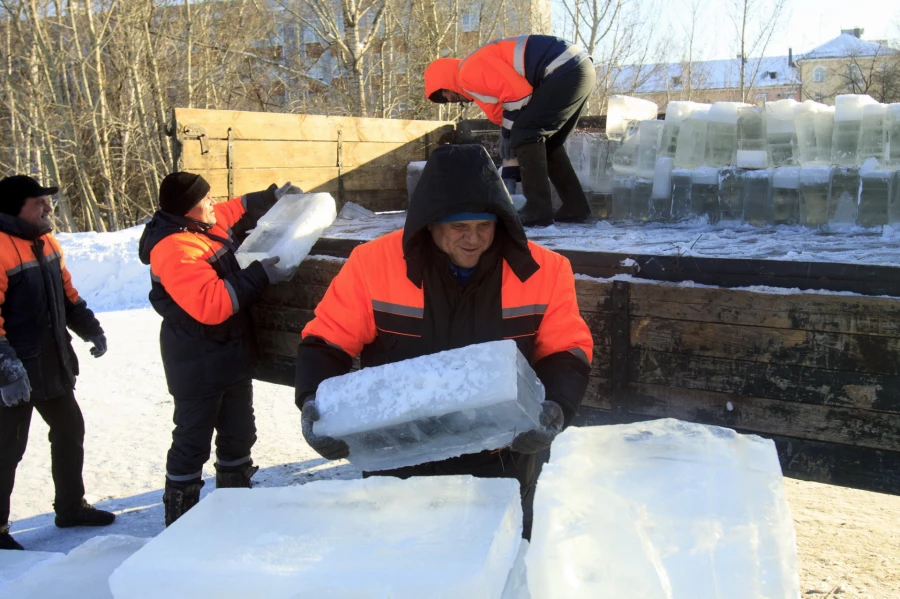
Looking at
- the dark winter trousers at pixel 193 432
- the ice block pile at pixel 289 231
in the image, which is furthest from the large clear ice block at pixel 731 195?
the dark winter trousers at pixel 193 432

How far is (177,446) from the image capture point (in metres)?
3.62

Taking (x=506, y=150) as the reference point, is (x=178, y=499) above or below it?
below

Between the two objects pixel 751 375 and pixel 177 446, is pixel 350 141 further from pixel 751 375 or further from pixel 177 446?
pixel 751 375

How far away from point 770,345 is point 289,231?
89.6 inches

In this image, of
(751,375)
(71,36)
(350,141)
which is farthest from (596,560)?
(71,36)

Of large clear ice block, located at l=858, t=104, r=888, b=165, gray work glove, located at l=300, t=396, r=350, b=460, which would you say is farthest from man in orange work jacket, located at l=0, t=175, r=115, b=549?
large clear ice block, located at l=858, t=104, r=888, b=165

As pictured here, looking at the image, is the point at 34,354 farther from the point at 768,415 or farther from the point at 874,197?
the point at 874,197

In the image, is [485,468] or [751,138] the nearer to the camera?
[485,468]

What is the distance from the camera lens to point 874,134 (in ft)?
13.1

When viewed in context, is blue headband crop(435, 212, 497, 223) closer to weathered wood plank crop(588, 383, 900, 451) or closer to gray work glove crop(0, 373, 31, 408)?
weathered wood plank crop(588, 383, 900, 451)

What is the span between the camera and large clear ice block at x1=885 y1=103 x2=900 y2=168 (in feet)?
12.8

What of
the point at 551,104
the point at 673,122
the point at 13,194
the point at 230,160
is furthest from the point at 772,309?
the point at 13,194

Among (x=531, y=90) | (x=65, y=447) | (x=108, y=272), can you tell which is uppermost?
(x=531, y=90)

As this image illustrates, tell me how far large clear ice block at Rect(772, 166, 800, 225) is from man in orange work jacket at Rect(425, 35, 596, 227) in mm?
1202
